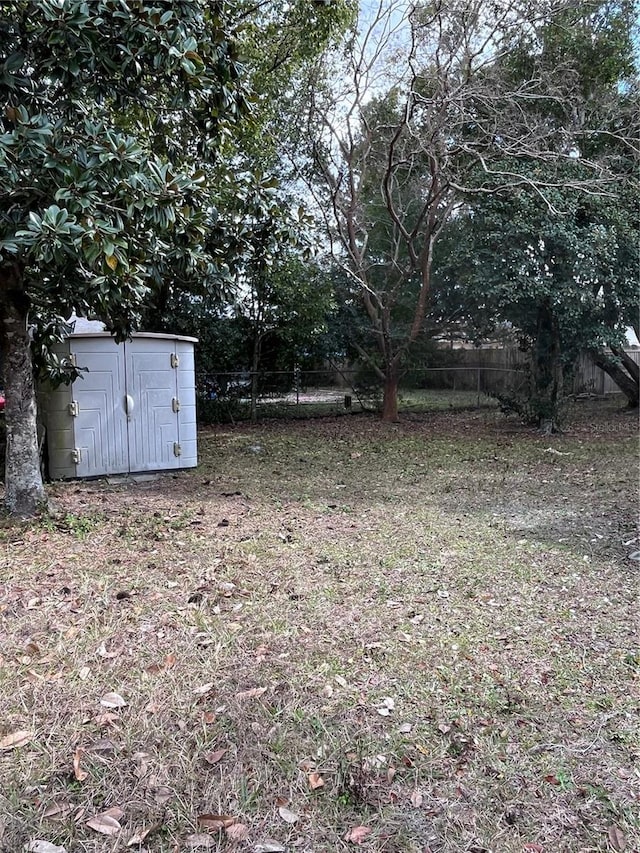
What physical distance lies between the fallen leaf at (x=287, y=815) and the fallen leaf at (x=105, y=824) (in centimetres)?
51

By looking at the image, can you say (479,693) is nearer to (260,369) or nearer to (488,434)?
(488,434)

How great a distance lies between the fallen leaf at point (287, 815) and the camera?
79.4 inches

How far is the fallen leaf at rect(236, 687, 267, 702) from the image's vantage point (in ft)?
8.60

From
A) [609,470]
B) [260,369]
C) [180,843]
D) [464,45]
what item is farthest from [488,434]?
[180,843]

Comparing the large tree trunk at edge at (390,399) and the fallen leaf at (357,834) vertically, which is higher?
the large tree trunk at edge at (390,399)

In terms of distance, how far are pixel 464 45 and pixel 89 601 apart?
9.65 metres

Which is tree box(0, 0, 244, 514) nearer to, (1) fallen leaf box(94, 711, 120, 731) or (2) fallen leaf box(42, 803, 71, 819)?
(1) fallen leaf box(94, 711, 120, 731)

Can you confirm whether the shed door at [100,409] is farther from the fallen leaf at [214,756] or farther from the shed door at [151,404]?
the fallen leaf at [214,756]

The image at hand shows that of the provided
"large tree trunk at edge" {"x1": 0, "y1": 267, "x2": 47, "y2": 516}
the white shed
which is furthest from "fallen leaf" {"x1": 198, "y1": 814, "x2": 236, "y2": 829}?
the white shed

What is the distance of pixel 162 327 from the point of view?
1188 cm

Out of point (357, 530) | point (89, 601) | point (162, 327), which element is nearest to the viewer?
point (89, 601)

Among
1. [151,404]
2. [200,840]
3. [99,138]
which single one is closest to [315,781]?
[200,840]

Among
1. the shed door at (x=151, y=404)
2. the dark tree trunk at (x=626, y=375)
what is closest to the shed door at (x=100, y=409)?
the shed door at (x=151, y=404)

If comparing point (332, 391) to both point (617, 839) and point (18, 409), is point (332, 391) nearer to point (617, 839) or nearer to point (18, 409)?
point (18, 409)
